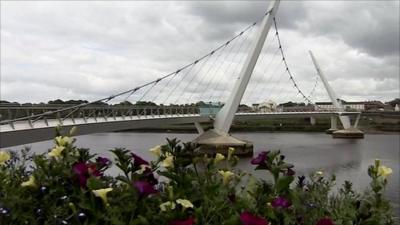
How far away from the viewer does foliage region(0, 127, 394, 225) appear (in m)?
2.23

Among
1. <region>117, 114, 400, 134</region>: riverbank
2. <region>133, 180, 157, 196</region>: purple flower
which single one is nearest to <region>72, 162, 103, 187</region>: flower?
<region>133, 180, 157, 196</region>: purple flower

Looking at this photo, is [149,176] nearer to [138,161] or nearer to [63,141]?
[138,161]

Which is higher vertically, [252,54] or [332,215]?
[252,54]

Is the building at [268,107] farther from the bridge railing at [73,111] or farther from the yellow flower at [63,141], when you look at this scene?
the yellow flower at [63,141]

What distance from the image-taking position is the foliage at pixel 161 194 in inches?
87.9

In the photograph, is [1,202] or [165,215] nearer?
[165,215]

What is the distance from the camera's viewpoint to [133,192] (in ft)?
7.31

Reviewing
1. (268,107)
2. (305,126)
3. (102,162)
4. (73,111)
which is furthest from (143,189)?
A: (305,126)

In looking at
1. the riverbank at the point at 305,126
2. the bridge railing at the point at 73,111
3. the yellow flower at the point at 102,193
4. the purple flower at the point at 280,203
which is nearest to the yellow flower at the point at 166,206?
the yellow flower at the point at 102,193

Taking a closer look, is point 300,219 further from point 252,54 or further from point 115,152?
point 252,54

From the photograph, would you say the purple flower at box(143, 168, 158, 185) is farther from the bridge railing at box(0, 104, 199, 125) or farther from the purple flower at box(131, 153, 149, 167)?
the bridge railing at box(0, 104, 199, 125)

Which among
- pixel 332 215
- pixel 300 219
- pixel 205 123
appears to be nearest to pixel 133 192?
pixel 300 219

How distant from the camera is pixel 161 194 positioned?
8.05 ft

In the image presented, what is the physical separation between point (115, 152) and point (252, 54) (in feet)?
142
